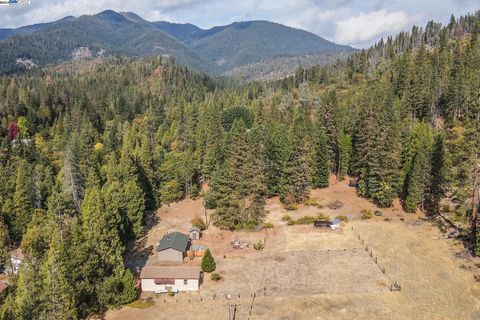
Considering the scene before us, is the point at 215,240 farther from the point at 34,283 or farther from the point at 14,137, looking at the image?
the point at 14,137

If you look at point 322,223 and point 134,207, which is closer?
point 322,223

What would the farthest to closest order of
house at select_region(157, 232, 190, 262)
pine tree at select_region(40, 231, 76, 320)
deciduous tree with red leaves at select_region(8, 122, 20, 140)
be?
deciduous tree with red leaves at select_region(8, 122, 20, 140) → house at select_region(157, 232, 190, 262) → pine tree at select_region(40, 231, 76, 320)

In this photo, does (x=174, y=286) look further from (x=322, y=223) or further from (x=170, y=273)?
(x=322, y=223)

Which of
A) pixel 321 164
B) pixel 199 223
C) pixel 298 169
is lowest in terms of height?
pixel 199 223

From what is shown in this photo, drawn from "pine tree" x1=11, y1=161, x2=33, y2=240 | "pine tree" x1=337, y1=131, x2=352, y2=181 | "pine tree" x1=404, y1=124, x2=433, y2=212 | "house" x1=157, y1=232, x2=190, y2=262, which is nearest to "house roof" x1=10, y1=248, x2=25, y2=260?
"pine tree" x1=11, y1=161, x2=33, y2=240

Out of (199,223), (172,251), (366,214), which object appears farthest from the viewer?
(199,223)

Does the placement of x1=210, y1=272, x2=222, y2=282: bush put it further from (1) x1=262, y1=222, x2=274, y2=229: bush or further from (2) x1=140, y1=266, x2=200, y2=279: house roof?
(1) x1=262, y1=222, x2=274, y2=229: bush

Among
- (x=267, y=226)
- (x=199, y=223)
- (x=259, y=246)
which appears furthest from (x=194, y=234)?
(x=267, y=226)
